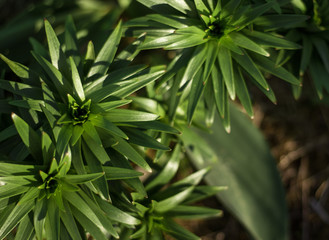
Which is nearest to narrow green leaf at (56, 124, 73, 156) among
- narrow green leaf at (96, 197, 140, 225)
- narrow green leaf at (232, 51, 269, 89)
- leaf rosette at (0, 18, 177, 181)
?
leaf rosette at (0, 18, 177, 181)

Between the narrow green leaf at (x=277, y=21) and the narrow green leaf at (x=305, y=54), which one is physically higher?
the narrow green leaf at (x=277, y=21)

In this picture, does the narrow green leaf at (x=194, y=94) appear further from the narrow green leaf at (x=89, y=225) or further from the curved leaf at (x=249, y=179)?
the curved leaf at (x=249, y=179)

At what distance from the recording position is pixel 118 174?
0.96 m

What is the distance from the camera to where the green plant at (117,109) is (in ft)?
3.07

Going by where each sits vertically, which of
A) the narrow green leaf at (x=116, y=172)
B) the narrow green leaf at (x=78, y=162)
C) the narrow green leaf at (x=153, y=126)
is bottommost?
the narrow green leaf at (x=116, y=172)

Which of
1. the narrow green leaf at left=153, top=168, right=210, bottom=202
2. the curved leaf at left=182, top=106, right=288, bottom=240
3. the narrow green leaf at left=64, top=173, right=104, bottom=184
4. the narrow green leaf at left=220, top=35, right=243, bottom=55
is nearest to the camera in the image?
the narrow green leaf at left=64, top=173, right=104, bottom=184

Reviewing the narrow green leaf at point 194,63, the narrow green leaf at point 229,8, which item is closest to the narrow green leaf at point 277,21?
the narrow green leaf at point 229,8

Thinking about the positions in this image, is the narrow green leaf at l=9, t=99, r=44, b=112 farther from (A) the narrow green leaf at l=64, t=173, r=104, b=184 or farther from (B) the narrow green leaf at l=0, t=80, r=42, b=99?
(A) the narrow green leaf at l=64, t=173, r=104, b=184

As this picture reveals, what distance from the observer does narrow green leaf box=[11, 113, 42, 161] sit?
0.91 metres

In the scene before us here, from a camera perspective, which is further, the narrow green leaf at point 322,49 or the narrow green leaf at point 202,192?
the narrow green leaf at point 202,192

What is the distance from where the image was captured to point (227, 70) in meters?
1.02

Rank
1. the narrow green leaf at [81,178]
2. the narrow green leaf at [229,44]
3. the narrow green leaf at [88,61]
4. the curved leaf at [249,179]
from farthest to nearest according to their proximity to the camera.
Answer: the curved leaf at [249,179], the narrow green leaf at [88,61], the narrow green leaf at [229,44], the narrow green leaf at [81,178]

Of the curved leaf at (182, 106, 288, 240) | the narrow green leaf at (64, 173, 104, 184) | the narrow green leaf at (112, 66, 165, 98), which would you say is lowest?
the curved leaf at (182, 106, 288, 240)

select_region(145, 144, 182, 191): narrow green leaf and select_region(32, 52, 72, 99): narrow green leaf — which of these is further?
select_region(145, 144, 182, 191): narrow green leaf
